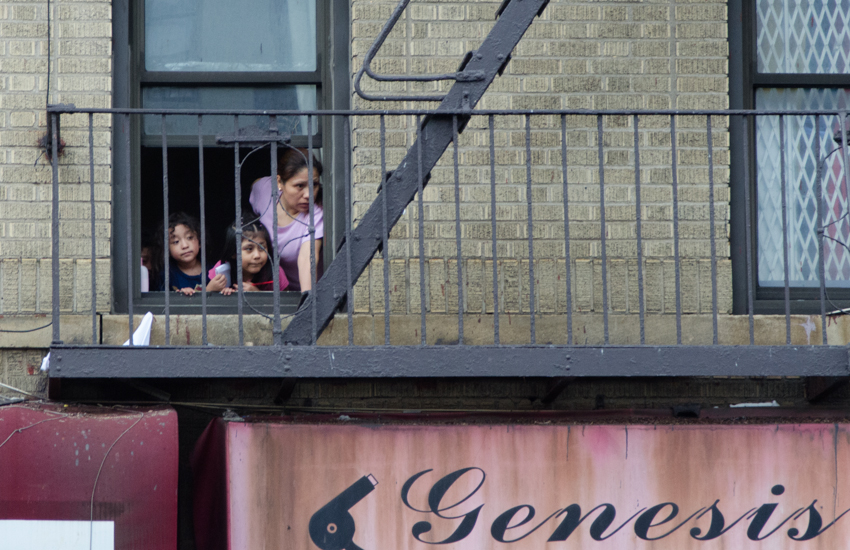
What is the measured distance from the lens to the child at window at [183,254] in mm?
4957

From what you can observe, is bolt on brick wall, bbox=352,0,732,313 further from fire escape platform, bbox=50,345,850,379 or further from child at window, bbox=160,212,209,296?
child at window, bbox=160,212,209,296

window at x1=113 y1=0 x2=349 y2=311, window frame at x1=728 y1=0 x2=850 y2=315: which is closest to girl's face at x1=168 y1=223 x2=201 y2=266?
window at x1=113 y1=0 x2=349 y2=311

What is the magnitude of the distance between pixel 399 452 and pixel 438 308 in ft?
2.78

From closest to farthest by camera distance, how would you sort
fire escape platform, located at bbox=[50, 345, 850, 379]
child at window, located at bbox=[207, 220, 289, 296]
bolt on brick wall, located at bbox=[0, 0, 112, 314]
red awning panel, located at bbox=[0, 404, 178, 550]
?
red awning panel, located at bbox=[0, 404, 178, 550] < fire escape platform, located at bbox=[50, 345, 850, 379] < bolt on brick wall, located at bbox=[0, 0, 112, 314] < child at window, located at bbox=[207, 220, 289, 296]

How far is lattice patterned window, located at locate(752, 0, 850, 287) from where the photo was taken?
5113mm

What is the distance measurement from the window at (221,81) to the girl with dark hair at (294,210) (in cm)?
7

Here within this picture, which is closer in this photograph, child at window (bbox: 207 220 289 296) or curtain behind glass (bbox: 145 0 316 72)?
child at window (bbox: 207 220 289 296)

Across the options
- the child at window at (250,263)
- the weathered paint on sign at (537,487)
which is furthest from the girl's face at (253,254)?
the weathered paint on sign at (537,487)

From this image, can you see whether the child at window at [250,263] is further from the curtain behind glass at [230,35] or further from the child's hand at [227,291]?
the curtain behind glass at [230,35]

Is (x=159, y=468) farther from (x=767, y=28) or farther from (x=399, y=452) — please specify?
(x=767, y=28)

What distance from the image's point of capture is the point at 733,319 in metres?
4.82

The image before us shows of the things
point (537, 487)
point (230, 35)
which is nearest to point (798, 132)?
point (537, 487)

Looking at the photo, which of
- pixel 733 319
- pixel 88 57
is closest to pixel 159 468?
pixel 88 57

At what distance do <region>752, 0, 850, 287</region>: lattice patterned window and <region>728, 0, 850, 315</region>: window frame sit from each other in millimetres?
13
